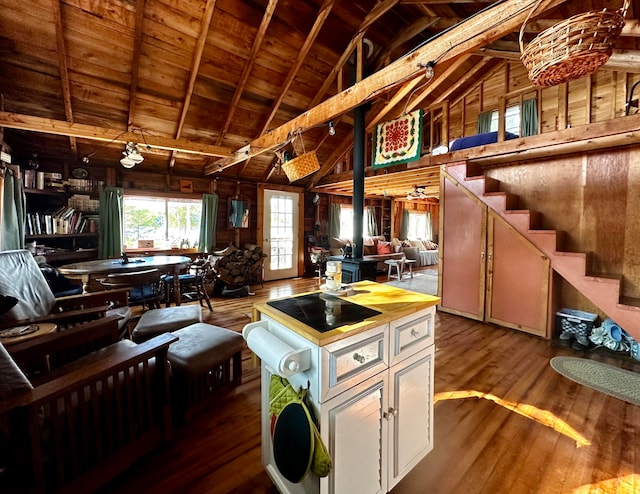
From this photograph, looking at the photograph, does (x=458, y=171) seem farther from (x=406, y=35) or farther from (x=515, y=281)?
(x=406, y=35)

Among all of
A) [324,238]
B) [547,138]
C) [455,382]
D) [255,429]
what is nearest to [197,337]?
[255,429]

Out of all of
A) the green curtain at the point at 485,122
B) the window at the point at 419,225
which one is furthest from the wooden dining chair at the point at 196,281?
the window at the point at 419,225

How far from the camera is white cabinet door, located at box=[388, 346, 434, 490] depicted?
121 centimetres

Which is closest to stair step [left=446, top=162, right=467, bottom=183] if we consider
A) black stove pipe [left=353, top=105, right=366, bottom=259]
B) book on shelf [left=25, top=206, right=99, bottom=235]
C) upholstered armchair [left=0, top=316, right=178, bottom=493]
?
black stove pipe [left=353, top=105, right=366, bottom=259]

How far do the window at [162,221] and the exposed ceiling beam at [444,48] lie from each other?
11.2 ft

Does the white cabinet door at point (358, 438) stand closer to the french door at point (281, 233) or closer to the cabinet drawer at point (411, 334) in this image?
the cabinet drawer at point (411, 334)

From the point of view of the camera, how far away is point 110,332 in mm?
1892

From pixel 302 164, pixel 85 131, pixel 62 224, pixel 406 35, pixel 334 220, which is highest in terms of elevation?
pixel 406 35

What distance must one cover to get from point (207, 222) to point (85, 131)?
7.91 ft

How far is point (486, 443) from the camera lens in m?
1.59

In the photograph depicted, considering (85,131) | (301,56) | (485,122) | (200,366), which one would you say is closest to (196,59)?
(301,56)

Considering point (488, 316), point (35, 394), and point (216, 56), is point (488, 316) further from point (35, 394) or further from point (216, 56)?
point (216, 56)

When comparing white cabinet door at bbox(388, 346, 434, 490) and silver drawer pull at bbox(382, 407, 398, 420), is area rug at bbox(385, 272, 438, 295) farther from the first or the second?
silver drawer pull at bbox(382, 407, 398, 420)

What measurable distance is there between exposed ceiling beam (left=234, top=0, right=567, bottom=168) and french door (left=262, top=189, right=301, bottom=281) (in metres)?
3.29
